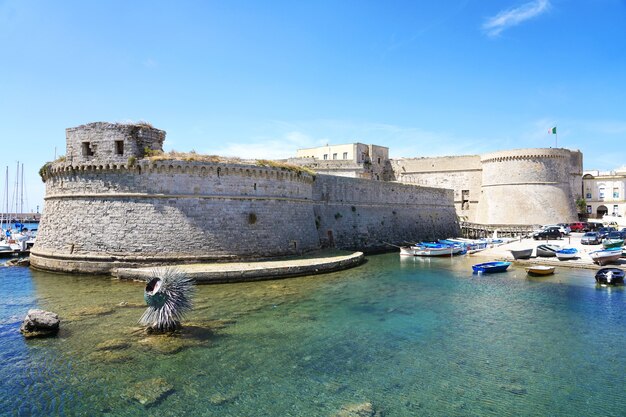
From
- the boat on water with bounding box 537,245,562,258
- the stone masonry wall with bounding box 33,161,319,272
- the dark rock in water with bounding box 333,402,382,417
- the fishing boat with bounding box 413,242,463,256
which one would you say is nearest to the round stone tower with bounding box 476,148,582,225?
the fishing boat with bounding box 413,242,463,256

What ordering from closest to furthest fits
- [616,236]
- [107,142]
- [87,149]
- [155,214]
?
[155,214]
[107,142]
[87,149]
[616,236]

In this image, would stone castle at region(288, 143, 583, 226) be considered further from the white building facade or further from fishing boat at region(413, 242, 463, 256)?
fishing boat at region(413, 242, 463, 256)

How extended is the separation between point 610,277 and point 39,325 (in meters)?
18.0

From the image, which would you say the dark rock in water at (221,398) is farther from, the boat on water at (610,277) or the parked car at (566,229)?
the parked car at (566,229)

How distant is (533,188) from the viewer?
119 feet

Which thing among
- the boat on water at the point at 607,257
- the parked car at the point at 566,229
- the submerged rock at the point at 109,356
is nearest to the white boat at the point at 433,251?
the boat on water at the point at 607,257

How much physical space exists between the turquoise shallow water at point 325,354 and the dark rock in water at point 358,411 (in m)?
0.13

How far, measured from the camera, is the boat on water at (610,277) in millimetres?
15266

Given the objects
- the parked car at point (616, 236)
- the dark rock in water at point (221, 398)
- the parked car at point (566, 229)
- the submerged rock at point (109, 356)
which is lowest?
the dark rock in water at point (221, 398)

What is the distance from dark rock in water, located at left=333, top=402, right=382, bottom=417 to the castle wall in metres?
16.9

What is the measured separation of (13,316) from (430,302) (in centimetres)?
1162

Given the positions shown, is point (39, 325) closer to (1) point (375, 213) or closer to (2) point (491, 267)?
(2) point (491, 267)

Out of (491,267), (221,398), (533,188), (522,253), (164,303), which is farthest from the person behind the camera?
(533,188)

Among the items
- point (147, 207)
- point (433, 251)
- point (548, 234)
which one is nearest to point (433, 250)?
point (433, 251)
